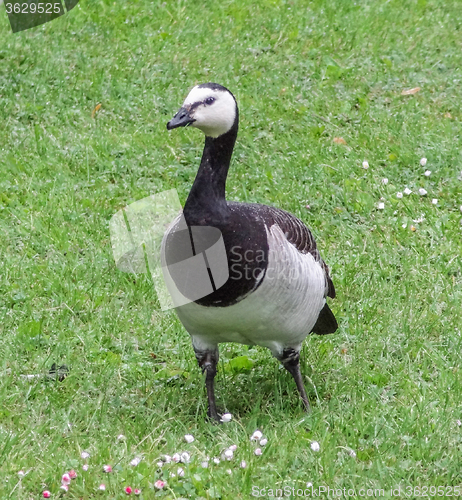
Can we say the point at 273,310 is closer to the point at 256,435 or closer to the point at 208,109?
the point at 256,435

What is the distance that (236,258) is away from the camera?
11.5 feet

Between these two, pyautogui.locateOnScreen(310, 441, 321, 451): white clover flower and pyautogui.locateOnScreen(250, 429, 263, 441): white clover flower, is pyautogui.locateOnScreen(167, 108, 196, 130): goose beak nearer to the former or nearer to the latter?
pyautogui.locateOnScreen(250, 429, 263, 441): white clover flower

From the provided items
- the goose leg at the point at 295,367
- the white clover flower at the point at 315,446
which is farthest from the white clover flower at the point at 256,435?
the goose leg at the point at 295,367

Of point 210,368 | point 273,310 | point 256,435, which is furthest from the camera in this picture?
point 210,368

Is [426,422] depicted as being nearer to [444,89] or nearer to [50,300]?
[50,300]

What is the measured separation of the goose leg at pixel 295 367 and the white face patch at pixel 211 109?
48.7 inches

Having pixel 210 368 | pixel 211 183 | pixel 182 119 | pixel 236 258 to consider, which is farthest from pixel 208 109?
pixel 210 368

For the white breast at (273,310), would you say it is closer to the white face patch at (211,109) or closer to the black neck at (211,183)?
the black neck at (211,183)

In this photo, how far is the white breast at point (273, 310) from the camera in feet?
11.9

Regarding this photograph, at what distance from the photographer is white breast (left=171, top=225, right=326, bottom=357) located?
362cm

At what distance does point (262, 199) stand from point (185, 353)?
77.6 inches

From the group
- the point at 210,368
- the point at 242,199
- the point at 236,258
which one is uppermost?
the point at 236,258

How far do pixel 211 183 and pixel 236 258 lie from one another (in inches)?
14.9

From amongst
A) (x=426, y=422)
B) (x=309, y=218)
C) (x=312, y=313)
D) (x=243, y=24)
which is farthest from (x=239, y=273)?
(x=243, y=24)
